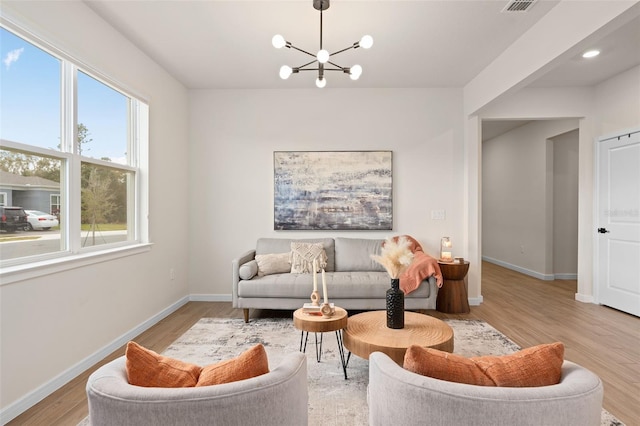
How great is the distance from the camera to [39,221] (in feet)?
7.63

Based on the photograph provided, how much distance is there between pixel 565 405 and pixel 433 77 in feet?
13.0

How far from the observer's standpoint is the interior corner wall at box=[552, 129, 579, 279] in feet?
19.0

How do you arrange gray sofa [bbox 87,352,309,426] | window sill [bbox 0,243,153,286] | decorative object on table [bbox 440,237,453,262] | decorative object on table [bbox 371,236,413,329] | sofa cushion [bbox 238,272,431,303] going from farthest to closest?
decorative object on table [bbox 440,237,453,262]
sofa cushion [bbox 238,272,431,303]
decorative object on table [bbox 371,236,413,329]
window sill [bbox 0,243,153,286]
gray sofa [bbox 87,352,309,426]

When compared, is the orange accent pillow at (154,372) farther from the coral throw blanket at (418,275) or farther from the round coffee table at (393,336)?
the coral throw blanket at (418,275)

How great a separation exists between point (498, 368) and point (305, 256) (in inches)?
119

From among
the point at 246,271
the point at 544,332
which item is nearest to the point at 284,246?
the point at 246,271

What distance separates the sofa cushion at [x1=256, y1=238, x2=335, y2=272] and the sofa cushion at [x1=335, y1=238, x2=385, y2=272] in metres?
0.08

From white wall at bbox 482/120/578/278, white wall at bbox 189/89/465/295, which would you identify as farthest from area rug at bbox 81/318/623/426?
white wall at bbox 482/120/578/278

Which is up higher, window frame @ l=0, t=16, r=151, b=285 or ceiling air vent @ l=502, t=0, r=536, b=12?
ceiling air vent @ l=502, t=0, r=536, b=12

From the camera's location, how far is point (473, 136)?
14.1ft

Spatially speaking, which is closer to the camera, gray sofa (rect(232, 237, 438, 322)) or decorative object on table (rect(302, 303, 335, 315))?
decorative object on table (rect(302, 303, 335, 315))

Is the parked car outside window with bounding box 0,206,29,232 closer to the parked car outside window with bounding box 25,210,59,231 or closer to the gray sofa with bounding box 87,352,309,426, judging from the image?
the parked car outside window with bounding box 25,210,59,231

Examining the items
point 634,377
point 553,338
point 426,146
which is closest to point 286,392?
point 634,377

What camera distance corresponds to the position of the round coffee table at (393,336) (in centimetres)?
200
